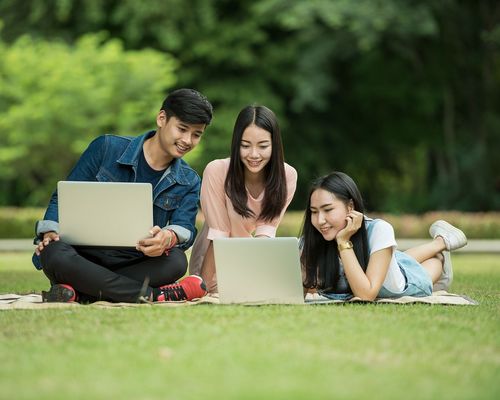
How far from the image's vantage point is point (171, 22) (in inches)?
944

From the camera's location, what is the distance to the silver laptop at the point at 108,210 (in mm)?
6184

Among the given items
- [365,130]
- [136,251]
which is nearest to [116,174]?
[136,251]

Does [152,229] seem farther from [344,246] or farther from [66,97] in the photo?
[66,97]

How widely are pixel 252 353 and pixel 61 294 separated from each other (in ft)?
7.80

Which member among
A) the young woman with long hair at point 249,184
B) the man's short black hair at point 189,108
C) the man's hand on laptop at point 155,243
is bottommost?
the man's hand on laptop at point 155,243

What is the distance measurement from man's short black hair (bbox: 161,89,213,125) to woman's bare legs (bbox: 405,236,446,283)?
1.99 meters

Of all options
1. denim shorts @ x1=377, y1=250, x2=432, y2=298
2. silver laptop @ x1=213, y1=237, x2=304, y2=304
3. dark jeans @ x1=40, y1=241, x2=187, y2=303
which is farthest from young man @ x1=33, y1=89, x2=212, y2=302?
denim shorts @ x1=377, y1=250, x2=432, y2=298

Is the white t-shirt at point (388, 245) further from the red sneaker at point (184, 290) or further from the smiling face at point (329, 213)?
the red sneaker at point (184, 290)

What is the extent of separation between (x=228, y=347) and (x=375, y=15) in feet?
59.1

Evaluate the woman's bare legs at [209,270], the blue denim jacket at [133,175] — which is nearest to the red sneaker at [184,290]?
the blue denim jacket at [133,175]

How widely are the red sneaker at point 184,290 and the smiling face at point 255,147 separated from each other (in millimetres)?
878

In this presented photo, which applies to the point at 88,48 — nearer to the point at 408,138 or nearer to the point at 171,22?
the point at 171,22

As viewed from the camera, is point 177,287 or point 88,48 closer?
point 177,287

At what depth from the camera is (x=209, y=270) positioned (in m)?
7.44
